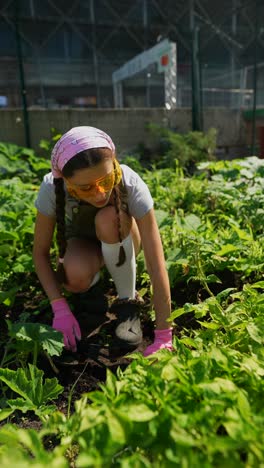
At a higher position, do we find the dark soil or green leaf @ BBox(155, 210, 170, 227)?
green leaf @ BBox(155, 210, 170, 227)

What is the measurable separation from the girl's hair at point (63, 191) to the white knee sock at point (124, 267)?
0.02 meters

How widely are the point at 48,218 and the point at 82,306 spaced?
476mm

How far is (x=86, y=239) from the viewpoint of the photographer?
1.82 metres

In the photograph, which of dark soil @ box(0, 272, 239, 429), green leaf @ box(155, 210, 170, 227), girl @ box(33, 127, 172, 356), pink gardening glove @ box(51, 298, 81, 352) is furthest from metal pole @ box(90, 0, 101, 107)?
pink gardening glove @ box(51, 298, 81, 352)

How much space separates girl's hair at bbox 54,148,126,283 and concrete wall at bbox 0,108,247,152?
11.7ft

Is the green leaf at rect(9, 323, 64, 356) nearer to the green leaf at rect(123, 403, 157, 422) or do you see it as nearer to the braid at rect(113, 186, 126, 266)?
the braid at rect(113, 186, 126, 266)

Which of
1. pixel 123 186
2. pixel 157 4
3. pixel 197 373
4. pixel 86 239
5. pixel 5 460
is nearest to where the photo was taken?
pixel 5 460

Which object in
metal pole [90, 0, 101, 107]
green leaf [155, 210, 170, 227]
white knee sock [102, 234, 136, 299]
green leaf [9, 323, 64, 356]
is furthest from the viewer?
metal pole [90, 0, 101, 107]

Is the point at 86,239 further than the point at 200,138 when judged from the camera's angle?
No

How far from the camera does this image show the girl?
4.28ft

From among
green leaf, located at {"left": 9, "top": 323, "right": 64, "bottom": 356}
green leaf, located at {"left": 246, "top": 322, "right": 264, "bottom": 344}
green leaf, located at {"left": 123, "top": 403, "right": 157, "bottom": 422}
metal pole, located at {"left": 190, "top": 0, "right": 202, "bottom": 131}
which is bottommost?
green leaf, located at {"left": 9, "top": 323, "right": 64, "bottom": 356}

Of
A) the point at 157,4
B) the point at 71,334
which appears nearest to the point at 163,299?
the point at 71,334

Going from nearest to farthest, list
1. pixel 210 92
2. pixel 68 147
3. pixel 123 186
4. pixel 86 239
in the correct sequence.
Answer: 1. pixel 68 147
2. pixel 123 186
3. pixel 86 239
4. pixel 210 92

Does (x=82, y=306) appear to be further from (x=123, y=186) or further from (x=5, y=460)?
(x=5, y=460)
